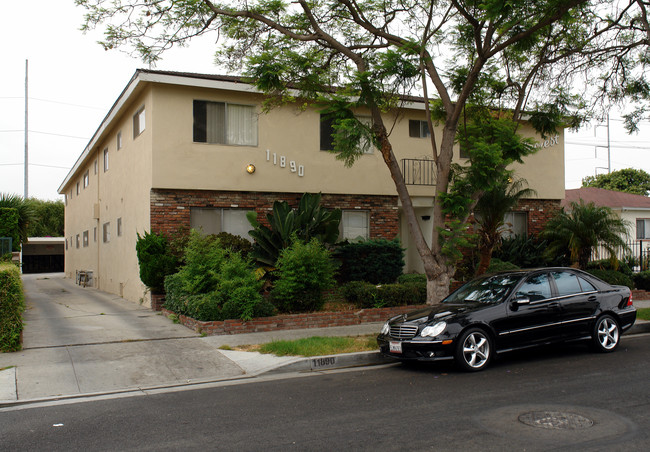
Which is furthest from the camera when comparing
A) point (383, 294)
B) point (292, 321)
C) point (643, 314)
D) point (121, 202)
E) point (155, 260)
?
point (121, 202)

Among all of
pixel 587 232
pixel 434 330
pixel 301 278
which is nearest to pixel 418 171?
pixel 587 232

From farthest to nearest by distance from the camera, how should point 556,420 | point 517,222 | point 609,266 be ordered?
point 517,222
point 609,266
point 556,420

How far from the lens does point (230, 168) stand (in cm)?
1599

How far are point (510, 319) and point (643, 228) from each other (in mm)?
23145

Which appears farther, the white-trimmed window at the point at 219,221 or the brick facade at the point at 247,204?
the white-trimmed window at the point at 219,221

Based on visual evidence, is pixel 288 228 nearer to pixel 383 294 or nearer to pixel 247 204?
pixel 247 204

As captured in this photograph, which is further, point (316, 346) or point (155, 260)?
point (155, 260)

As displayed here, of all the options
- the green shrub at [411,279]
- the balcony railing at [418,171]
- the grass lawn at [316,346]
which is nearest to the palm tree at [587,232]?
the balcony railing at [418,171]

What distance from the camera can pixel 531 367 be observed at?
857 centimetres

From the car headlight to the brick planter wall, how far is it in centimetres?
433

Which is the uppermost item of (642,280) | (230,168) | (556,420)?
(230,168)

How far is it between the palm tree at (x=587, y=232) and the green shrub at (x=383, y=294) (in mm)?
5885

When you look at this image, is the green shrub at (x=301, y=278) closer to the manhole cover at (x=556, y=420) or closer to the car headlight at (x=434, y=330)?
the car headlight at (x=434, y=330)

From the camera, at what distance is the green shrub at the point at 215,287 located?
38.3 feet
